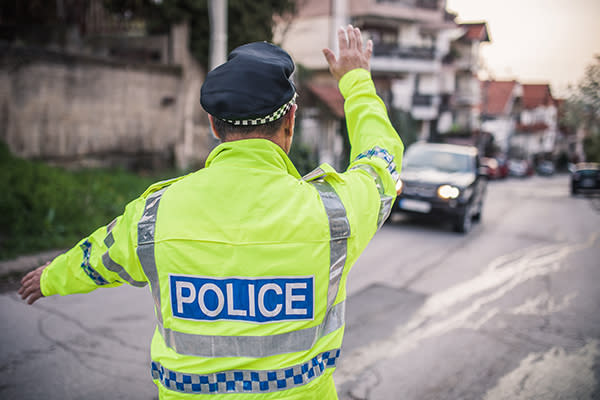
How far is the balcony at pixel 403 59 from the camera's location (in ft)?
97.4

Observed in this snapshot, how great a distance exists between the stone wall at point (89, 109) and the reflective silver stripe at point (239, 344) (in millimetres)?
8878

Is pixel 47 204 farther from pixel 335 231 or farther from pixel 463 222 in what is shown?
pixel 463 222

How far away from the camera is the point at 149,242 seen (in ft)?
4.54

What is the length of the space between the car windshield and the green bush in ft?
20.3

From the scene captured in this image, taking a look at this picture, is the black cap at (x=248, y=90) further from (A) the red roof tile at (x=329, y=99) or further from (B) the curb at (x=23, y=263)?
(A) the red roof tile at (x=329, y=99)

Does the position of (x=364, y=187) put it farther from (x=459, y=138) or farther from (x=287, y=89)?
(x=459, y=138)

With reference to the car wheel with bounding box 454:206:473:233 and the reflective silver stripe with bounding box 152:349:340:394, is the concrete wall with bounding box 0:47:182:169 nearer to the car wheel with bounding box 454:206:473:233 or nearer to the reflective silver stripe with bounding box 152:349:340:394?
the car wheel with bounding box 454:206:473:233

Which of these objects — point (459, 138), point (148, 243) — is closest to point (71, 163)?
point (148, 243)

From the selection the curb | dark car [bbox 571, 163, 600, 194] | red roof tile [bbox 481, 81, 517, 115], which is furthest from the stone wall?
red roof tile [bbox 481, 81, 517, 115]

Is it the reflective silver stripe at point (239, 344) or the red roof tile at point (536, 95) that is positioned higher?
the red roof tile at point (536, 95)

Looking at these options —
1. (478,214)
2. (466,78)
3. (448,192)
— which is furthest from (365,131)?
(466,78)

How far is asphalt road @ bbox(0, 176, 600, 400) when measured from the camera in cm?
354

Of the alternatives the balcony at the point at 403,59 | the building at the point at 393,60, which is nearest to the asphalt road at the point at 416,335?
the building at the point at 393,60

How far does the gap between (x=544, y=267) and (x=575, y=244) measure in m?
2.51
